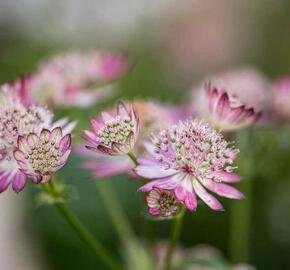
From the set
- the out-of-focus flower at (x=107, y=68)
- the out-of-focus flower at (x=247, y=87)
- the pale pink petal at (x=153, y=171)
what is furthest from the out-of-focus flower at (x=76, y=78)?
the pale pink petal at (x=153, y=171)

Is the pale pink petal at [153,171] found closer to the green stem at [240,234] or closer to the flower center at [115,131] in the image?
the flower center at [115,131]

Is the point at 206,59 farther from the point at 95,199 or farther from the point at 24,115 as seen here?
the point at 24,115

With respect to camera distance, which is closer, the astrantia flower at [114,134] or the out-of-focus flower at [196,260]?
the astrantia flower at [114,134]

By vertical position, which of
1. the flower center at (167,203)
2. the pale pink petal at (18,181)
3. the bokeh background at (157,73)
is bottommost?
the bokeh background at (157,73)

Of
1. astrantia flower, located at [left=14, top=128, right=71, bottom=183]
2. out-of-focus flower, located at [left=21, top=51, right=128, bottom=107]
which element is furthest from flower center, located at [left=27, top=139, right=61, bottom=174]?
out-of-focus flower, located at [left=21, top=51, right=128, bottom=107]

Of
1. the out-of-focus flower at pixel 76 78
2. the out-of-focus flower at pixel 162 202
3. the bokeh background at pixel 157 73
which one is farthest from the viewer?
the bokeh background at pixel 157 73

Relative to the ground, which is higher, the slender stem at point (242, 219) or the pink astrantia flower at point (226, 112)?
the pink astrantia flower at point (226, 112)

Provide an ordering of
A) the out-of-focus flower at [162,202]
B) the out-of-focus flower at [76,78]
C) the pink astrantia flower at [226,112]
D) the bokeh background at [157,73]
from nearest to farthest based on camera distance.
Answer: the out-of-focus flower at [162,202]
the pink astrantia flower at [226,112]
the out-of-focus flower at [76,78]
the bokeh background at [157,73]

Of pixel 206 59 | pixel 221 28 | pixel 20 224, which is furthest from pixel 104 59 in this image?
pixel 221 28
